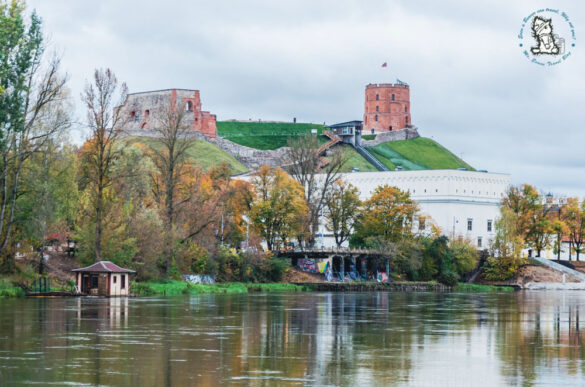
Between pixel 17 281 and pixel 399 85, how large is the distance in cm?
12894

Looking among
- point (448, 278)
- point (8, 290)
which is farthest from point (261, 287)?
point (8, 290)

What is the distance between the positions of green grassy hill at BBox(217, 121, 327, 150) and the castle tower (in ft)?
32.5

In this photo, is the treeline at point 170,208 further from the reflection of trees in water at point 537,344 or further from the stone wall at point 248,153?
the stone wall at point 248,153

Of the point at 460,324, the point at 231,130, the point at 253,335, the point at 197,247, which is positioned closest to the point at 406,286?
the point at 197,247

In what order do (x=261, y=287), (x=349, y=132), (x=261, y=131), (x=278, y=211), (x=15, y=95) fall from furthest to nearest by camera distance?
1. (x=261, y=131)
2. (x=349, y=132)
3. (x=278, y=211)
4. (x=261, y=287)
5. (x=15, y=95)

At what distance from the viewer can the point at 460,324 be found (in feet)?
90.3

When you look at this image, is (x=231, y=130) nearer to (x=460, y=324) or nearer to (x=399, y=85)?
(x=399, y=85)

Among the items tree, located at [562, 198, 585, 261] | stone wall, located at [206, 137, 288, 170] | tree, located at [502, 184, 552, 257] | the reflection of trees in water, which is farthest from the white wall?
stone wall, located at [206, 137, 288, 170]

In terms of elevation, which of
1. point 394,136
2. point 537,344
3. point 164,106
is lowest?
point 537,344

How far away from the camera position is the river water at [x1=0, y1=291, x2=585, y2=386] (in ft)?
50.3

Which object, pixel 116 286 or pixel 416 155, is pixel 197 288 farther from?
pixel 416 155

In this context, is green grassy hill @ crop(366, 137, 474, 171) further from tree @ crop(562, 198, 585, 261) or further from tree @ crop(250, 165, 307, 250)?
tree @ crop(250, 165, 307, 250)

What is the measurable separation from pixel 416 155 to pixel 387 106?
1373 cm

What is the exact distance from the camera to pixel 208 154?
130 m
